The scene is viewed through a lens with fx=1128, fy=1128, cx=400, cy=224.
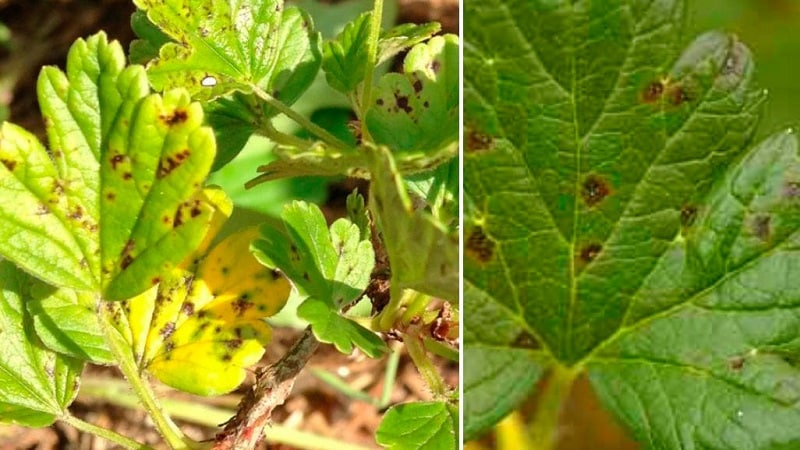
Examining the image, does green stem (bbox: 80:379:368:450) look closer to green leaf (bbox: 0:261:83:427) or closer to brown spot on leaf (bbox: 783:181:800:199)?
green leaf (bbox: 0:261:83:427)

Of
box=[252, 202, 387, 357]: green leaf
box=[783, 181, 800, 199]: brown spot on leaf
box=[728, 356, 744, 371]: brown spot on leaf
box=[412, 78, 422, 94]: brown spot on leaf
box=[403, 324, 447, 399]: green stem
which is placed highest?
box=[412, 78, 422, 94]: brown spot on leaf

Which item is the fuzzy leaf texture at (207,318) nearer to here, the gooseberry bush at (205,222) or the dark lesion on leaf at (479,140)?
the gooseberry bush at (205,222)

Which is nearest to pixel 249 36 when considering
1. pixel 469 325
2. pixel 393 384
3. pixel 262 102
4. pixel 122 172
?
pixel 262 102

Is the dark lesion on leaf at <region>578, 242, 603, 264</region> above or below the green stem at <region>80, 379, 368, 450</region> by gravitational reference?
above

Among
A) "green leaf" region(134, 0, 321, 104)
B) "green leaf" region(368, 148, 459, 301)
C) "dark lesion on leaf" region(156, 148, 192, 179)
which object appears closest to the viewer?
"green leaf" region(368, 148, 459, 301)

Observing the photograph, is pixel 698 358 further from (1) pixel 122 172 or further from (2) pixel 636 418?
(1) pixel 122 172

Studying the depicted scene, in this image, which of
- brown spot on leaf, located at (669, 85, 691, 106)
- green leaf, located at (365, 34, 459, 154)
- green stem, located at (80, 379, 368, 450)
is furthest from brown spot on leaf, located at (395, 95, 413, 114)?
green stem, located at (80, 379, 368, 450)

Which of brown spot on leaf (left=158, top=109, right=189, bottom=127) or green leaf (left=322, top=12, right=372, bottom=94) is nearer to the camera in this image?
brown spot on leaf (left=158, top=109, right=189, bottom=127)

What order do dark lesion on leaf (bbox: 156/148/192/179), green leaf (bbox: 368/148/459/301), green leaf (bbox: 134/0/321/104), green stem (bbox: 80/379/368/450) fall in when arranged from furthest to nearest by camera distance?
1. green stem (bbox: 80/379/368/450)
2. green leaf (bbox: 134/0/321/104)
3. dark lesion on leaf (bbox: 156/148/192/179)
4. green leaf (bbox: 368/148/459/301)
